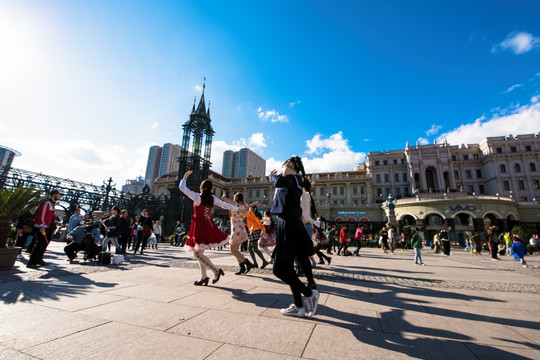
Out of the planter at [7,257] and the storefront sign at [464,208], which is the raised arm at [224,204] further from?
the storefront sign at [464,208]

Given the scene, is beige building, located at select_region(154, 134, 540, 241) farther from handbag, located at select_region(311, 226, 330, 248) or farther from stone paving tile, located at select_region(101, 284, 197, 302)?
stone paving tile, located at select_region(101, 284, 197, 302)

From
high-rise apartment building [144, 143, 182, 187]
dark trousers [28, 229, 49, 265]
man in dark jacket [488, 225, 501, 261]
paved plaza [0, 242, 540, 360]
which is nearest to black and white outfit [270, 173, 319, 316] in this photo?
paved plaza [0, 242, 540, 360]

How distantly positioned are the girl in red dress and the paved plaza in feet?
1.11

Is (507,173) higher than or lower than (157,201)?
higher

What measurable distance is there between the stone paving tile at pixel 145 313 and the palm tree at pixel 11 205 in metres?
4.59

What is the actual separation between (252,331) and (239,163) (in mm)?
85471

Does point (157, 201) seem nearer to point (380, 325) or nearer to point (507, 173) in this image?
point (380, 325)

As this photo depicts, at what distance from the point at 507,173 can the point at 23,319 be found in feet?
217

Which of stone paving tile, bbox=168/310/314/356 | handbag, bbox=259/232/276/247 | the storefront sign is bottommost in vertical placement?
stone paving tile, bbox=168/310/314/356

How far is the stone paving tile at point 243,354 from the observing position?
1750mm

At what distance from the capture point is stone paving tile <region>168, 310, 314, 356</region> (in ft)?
6.53

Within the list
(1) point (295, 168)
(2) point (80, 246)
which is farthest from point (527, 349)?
(2) point (80, 246)

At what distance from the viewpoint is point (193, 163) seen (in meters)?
28.2

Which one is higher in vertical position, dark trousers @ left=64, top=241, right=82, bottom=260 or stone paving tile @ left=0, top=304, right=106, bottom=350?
dark trousers @ left=64, top=241, right=82, bottom=260
